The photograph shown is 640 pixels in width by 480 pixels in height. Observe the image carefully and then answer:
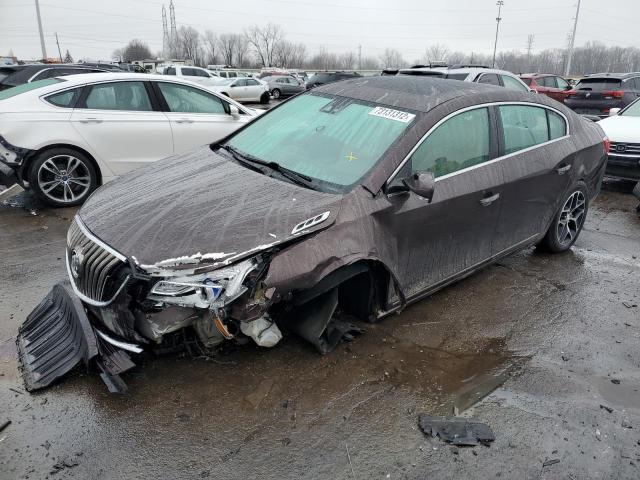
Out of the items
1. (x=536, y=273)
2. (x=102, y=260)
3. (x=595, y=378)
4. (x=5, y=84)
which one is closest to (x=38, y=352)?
(x=102, y=260)

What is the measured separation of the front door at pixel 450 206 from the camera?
3.29 meters

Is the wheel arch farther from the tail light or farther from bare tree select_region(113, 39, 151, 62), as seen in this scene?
bare tree select_region(113, 39, 151, 62)

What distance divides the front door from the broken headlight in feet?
3.72

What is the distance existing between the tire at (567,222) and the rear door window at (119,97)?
509 centimetres

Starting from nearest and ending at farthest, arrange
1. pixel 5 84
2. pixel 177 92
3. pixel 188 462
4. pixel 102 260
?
1. pixel 188 462
2. pixel 102 260
3. pixel 177 92
4. pixel 5 84

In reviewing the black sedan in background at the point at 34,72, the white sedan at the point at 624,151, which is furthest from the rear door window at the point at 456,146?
the black sedan in background at the point at 34,72

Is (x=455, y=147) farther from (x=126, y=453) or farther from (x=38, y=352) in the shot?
(x=38, y=352)

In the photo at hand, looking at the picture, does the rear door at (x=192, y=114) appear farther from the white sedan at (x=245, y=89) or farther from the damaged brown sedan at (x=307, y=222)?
the white sedan at (x=245, y=89)

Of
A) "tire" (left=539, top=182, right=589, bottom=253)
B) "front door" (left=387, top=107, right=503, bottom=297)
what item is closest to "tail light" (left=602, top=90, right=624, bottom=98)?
"tire" (left=539, top=182, right=589, bottom=253)

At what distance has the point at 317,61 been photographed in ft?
355

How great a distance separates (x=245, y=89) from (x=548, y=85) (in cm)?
1351

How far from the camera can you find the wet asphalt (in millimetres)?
2438

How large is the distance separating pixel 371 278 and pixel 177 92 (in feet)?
15.7

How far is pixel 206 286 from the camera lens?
101 inches
